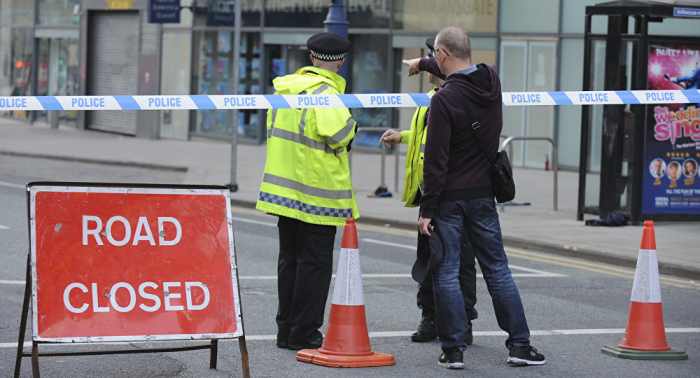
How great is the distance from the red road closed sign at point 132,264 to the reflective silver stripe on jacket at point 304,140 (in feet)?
2.53

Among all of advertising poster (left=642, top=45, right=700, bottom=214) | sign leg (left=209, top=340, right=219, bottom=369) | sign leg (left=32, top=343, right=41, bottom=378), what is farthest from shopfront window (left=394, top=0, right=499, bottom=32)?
sign leg (left=32, top=343, right=41, bottom=378)

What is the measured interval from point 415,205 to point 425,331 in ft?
2.70

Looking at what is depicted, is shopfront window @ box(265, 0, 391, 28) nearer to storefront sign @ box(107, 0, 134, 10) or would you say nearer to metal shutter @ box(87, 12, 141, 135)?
storefront sign @ box(107, 0, 134, 10)

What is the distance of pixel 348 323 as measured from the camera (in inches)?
234

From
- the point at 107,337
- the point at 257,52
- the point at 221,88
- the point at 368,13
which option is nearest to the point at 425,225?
the point at 107,337

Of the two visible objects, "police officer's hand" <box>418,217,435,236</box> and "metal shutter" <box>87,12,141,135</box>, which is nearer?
"police officer's hand" <box>418,217,435,236</box>

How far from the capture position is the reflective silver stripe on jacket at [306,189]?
242 inches

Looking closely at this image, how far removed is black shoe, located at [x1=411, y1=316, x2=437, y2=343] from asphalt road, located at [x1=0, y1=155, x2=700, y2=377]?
0.06 meters

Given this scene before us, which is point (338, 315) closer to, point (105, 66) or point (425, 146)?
point (425, 146)

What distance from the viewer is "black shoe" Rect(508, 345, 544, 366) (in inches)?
236

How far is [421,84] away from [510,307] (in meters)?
16.6

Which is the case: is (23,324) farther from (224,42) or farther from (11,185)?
(224,42)

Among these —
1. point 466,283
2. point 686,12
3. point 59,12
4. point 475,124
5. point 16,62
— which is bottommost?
point 466,283

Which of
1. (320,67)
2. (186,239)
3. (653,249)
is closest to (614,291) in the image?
(653,249)
